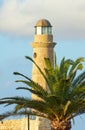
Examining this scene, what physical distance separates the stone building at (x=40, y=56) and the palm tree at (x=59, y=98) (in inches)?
1063

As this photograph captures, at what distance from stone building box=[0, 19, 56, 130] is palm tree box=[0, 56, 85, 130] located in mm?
26993

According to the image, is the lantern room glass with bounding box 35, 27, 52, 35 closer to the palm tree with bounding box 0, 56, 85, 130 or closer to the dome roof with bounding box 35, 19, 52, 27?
the dome roof with bounding box 35, 19, 52, 27

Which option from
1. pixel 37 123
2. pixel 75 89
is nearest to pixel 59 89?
pixel 75 89

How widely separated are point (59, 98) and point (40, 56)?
98.3 ft

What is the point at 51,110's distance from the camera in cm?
3278

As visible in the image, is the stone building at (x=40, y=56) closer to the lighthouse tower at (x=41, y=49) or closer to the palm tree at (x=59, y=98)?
the lighthouse tower at (x=41, y=49)

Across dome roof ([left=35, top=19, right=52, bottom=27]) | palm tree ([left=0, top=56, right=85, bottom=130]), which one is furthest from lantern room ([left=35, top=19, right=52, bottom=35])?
palm tree ([left=0, top=56, right=85, bottom=130])

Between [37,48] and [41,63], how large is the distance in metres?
1.41

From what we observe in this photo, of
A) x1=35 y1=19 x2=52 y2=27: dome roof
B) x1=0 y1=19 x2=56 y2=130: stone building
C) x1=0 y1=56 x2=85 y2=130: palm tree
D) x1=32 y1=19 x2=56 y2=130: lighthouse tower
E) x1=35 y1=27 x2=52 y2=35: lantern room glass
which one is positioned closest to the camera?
x1=0 y1=56 x2=85 y2=130: palm tree

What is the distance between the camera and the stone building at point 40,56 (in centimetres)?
6097

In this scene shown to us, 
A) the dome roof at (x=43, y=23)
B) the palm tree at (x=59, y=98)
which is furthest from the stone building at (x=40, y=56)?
the palm tree at (x=59, y=98)

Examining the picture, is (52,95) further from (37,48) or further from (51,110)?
(37,48)

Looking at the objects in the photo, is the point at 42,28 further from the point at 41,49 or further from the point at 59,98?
the point at 59,98

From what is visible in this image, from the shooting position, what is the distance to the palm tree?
32.5m
